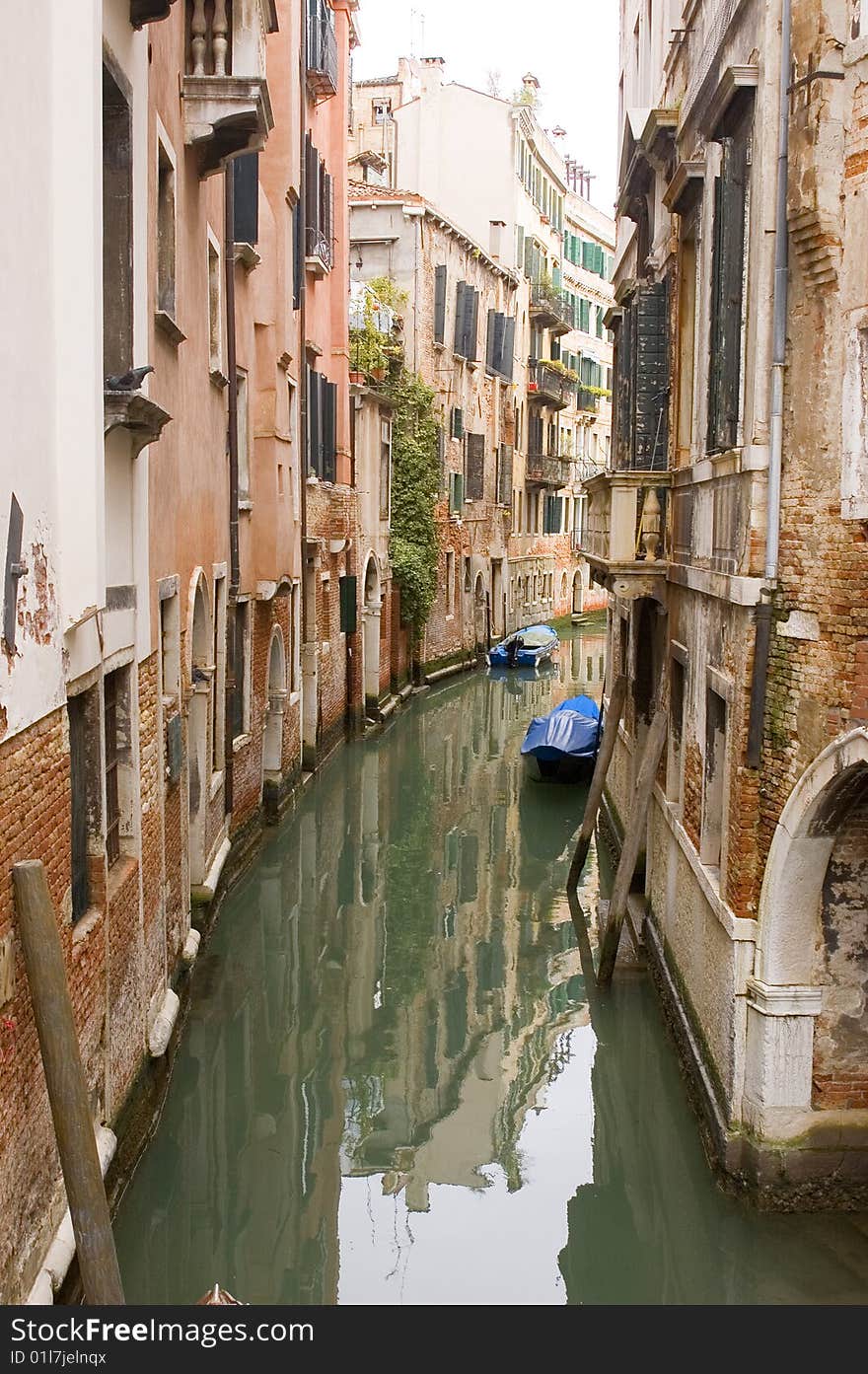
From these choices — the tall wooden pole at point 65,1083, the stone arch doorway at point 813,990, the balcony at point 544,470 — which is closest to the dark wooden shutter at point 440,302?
the balcony at point 544,470

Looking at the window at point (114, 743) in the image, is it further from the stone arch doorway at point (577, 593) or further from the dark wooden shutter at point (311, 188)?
the stone arch doorway at point (577, 593)

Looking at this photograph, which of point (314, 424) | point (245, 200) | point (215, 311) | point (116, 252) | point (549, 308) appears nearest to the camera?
point (116, 252)

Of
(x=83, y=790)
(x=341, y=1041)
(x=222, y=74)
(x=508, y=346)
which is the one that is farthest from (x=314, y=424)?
(x=508, y=346)

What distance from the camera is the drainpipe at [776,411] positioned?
6398mm

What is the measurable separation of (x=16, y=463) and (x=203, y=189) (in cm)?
624

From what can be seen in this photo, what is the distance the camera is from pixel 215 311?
37.9ft

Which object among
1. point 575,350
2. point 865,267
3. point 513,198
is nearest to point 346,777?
point 865,267

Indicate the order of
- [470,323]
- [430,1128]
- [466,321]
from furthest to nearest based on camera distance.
Answer: [470,323] → [466,321] → [430,1128]

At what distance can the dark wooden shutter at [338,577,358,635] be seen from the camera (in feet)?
67.5

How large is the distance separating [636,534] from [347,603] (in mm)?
10834

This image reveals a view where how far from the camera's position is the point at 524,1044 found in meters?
9.55

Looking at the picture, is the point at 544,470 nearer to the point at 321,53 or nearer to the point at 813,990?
the point at 321,53

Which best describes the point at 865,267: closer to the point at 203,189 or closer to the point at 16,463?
the point at 16,463

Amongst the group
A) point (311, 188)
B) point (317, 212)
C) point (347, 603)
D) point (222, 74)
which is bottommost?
point (347, 603)
